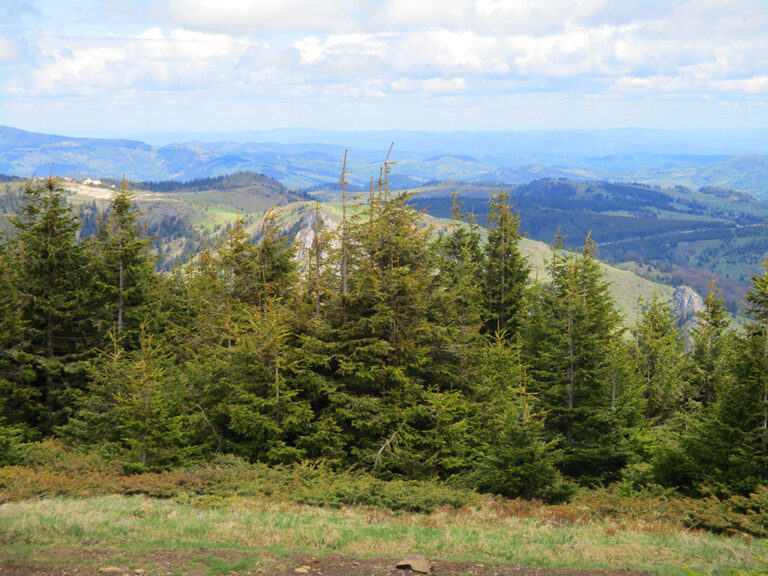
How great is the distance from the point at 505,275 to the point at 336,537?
Result: 2910cm

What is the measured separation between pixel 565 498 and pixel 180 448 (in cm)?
1523

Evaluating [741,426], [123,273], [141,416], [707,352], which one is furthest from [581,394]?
[123,273]

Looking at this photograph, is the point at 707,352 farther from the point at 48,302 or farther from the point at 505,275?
the point at 48,302

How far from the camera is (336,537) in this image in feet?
42.3

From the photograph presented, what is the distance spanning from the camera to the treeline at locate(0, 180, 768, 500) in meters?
19.5

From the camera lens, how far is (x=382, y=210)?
24.7 metres

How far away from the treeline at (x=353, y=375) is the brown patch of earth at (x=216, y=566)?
24.9ft

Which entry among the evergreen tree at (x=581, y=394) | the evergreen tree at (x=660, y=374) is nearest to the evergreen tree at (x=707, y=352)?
the evergreen tree at (x=660, y=374)

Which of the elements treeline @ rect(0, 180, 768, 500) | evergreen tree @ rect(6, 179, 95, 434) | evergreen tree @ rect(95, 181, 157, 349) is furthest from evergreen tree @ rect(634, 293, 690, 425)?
evergreen tree @ rect(6, 179, 95, 434)

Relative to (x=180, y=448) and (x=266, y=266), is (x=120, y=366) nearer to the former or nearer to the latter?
(x=180, y=448)

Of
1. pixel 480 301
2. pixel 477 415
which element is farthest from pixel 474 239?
pixel 477 415

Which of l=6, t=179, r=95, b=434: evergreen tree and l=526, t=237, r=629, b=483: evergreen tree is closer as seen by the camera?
l=526, t=237, r=629, b=483: evergreen tree

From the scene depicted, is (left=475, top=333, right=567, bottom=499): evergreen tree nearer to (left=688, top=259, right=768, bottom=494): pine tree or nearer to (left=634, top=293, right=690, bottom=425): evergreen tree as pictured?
(left=688, top=259, right=768, bottom=494): pine tree

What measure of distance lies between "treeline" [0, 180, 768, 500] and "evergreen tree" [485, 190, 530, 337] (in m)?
6.51
